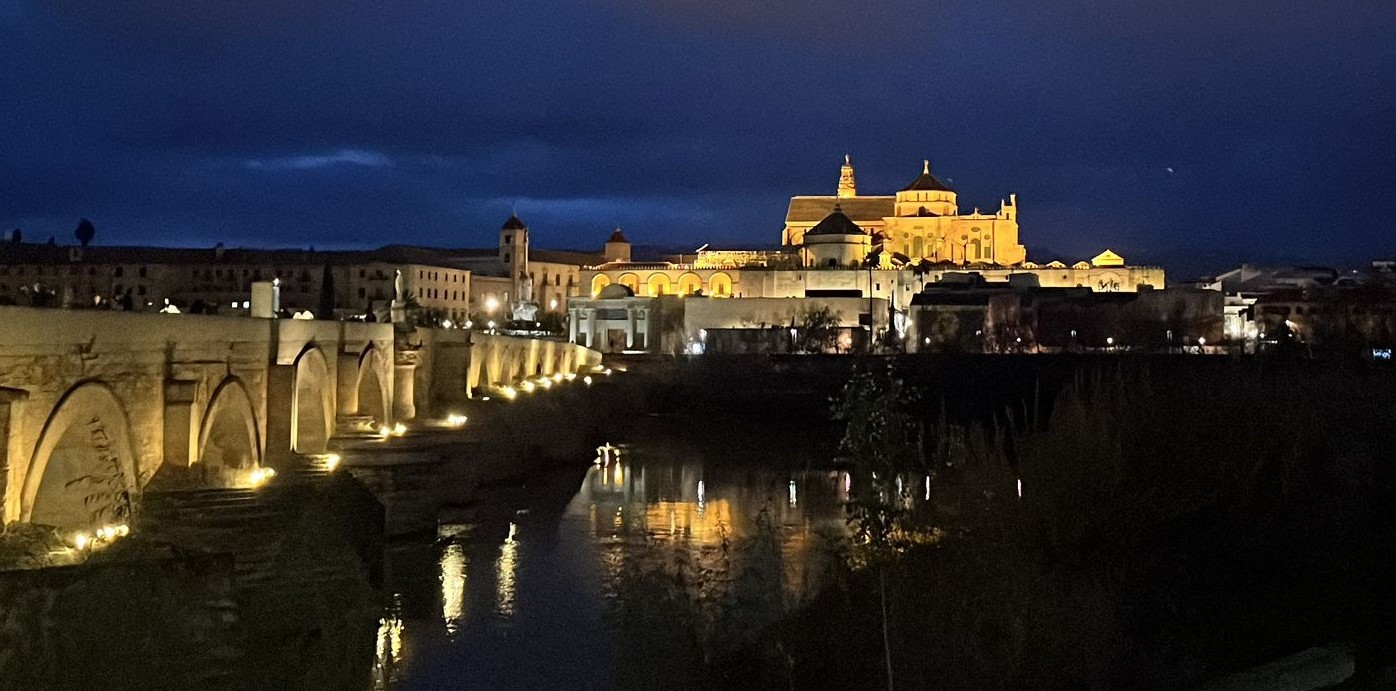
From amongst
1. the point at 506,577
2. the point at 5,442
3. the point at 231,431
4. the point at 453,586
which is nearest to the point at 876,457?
the point at 5,442

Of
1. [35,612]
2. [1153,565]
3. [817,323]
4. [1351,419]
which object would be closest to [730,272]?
[817,323]

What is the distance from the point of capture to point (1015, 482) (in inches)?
635

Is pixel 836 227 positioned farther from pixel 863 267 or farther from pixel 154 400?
pixel 154 400

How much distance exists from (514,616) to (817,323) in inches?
2460

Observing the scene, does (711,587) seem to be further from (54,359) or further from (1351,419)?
(1351,419)

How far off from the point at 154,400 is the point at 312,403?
785 centimetres

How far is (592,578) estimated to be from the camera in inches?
738

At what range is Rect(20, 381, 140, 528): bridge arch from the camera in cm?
1235

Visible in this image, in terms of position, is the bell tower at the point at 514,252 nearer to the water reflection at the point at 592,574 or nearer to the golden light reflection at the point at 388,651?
the water reflection at the point at 592,574

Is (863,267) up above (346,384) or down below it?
above

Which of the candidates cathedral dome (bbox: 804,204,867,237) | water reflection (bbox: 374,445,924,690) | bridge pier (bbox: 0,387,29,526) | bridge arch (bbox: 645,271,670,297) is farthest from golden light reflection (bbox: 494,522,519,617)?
cathedral dome (bbox: 804,204,867,237)

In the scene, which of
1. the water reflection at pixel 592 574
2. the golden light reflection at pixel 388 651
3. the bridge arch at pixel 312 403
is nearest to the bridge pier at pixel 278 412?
the bridge arch at pixel 312 403

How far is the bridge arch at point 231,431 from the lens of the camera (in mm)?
17266

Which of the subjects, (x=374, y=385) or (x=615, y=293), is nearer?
(x=374, y=385)
